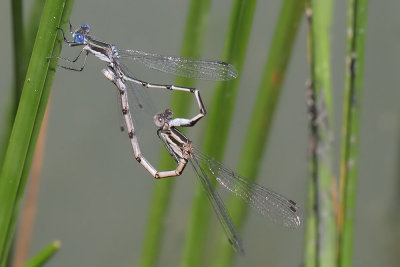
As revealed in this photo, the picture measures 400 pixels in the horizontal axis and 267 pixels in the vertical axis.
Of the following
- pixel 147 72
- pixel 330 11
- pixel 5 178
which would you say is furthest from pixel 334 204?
pixel 147 72

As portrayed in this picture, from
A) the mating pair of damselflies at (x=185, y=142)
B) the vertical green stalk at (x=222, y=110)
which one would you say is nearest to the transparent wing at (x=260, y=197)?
the mating pair of damselflies at (x=185, y=142)

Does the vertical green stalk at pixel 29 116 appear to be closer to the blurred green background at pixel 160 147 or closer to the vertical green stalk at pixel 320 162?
the vertical green stalk at pixel 320 162

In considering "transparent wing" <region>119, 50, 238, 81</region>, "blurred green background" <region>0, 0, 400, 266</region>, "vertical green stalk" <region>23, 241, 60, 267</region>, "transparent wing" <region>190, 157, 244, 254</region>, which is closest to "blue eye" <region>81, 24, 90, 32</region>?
"transparent wing" <region>119, 50, 238, 81</region>

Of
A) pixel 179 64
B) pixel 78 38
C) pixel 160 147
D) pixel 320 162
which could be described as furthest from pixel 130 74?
pixel 160 147

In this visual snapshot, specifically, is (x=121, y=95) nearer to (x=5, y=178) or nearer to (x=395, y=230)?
(x=5, y=178)

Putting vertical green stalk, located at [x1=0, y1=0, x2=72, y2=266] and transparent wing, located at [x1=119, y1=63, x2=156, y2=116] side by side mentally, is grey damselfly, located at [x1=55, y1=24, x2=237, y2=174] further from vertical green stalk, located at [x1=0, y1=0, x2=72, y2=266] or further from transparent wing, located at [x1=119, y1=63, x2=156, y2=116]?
vertical green stalk, located at [x1=0, y1=0, x2=72, y2=266]

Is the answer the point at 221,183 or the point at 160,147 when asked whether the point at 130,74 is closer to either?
the point at 221,183

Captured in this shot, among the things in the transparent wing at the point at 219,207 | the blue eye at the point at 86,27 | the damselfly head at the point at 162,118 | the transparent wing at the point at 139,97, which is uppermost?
the blue eye at the point at 86,27
